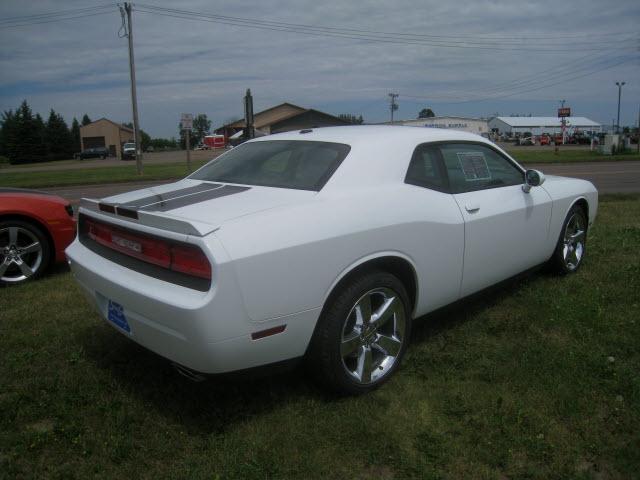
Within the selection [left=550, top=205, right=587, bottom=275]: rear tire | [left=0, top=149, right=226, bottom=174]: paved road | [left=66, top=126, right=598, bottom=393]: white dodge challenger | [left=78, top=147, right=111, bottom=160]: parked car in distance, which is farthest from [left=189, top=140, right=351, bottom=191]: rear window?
[left=78, top=147, right=111, bottom=160]: parked car in distance

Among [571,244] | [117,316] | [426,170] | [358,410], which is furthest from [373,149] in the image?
[571,244]

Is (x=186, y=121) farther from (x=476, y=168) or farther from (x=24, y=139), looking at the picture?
(x=24, y=139)

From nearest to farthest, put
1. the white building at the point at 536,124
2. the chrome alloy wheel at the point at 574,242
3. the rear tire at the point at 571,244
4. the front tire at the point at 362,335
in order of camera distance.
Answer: the front tire at the point at 362,335 < the rear tire at the point at 571,244 < the chrome alloy wheel at the point at 574,242 < the white building at the point at 536,124

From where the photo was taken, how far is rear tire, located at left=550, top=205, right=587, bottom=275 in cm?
497

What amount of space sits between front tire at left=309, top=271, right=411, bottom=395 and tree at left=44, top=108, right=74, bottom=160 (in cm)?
7473

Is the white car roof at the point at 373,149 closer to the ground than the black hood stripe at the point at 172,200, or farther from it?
farther from it

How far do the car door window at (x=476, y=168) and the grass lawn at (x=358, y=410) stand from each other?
41.8 inches

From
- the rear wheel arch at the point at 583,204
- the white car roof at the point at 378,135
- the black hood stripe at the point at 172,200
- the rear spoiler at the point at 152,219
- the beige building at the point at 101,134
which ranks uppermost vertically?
the beige building at the point at 101,134

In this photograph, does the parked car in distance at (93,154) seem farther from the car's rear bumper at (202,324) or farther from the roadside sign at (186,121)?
the car's rear bumper at (202,324)

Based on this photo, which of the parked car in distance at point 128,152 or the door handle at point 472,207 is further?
the parked car in distance at point 128,152

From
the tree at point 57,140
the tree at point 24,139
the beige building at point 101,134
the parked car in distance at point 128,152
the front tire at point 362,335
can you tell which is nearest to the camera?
the front tire at point 362,335

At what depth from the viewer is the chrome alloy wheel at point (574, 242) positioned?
16.7ft

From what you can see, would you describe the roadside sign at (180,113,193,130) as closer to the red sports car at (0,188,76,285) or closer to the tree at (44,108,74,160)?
the red sports car at (0,188,76,285)

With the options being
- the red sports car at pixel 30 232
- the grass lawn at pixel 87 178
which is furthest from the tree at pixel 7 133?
the red sports car at pixel 30 232
